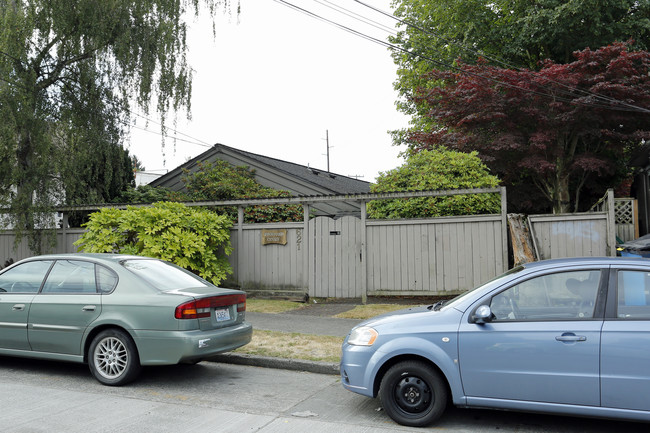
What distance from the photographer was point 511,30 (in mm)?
19297

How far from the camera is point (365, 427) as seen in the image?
457 centimetres

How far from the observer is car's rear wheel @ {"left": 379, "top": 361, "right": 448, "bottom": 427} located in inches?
177

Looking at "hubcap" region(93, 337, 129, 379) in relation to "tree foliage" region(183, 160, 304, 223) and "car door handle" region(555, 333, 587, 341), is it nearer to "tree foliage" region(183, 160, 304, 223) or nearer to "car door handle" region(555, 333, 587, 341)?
"car door handle" region(555, 333, 587, 341)

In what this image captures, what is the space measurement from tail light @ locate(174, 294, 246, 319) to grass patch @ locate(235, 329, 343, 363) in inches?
47.7

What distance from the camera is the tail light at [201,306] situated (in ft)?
18.5

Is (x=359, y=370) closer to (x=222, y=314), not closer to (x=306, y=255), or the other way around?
(x=222, y=314)

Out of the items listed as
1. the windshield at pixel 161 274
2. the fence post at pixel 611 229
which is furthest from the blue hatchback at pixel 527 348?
the fence post at pixel 611 229

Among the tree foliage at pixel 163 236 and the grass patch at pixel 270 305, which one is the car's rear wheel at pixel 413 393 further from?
the tree foliage at pixel 163 236

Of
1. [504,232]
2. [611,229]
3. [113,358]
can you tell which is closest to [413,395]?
[113,358]

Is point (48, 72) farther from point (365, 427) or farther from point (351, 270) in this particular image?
point (365, 427)

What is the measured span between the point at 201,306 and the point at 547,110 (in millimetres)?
13855

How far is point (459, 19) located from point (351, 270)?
1401cm

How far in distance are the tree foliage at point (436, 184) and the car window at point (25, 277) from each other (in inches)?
288

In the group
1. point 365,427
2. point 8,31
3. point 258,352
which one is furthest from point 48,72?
point 365,427
